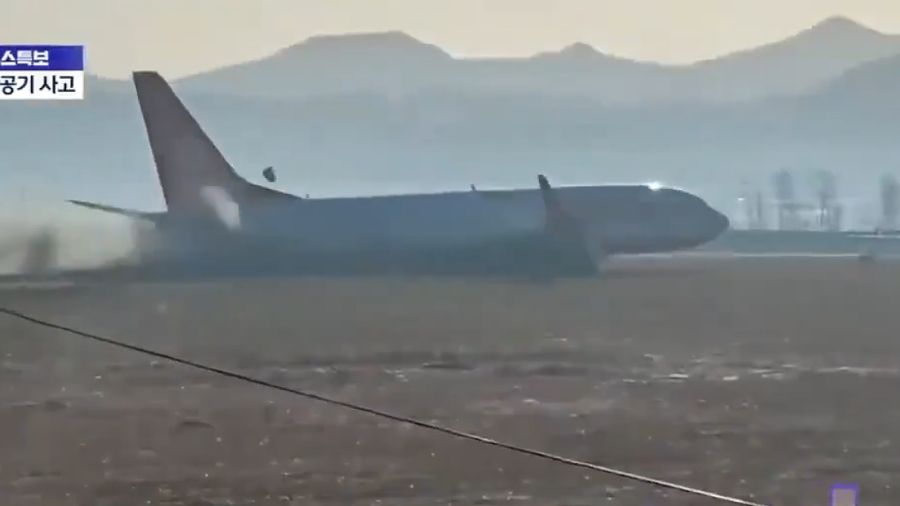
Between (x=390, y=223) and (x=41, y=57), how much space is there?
686 millimetres

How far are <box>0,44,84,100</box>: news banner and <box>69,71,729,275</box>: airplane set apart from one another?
0.15 metres

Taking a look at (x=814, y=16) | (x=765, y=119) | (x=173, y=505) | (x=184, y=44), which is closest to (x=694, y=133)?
(x=765, y=119)

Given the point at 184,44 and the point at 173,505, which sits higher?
the point at 184,44

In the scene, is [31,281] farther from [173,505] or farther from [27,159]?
[173,505]

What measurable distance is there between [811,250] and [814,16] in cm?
42

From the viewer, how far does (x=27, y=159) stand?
9.18ft

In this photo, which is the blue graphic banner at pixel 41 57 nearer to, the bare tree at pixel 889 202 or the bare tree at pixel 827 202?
the bare tree at pixel 827 202

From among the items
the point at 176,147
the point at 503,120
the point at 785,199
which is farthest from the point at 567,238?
the point at 176,147

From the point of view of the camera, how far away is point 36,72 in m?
2.80

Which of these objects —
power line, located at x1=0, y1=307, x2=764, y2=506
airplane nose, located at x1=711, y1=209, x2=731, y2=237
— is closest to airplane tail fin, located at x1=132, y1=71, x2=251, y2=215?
power line, located at x1=0, y1=307, x2=764, y2=506

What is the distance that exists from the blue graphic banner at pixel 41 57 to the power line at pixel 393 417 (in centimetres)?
44

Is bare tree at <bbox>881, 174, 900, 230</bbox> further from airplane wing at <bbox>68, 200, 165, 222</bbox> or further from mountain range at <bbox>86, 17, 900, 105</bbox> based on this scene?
airplane wing at <bbox>68, 200, 165, 222</bbox>

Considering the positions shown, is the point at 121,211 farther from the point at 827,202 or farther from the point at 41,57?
the point at 827,202

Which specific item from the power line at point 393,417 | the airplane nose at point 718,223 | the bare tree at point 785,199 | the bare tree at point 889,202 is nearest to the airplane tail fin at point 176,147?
the power line at point 393,417
